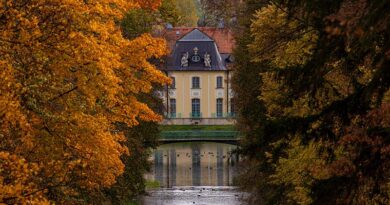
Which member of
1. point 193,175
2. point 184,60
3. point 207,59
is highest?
point 207,59

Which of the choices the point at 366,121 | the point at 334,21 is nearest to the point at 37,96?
the point at 366,121

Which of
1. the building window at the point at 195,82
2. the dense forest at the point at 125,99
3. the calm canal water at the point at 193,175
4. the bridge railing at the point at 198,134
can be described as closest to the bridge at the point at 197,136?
the bridge railing at the point at 198,134

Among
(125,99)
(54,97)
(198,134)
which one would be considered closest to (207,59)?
(198,134)

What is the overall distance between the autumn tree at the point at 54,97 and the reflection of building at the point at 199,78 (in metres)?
78.8

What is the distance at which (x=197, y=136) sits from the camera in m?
84.6

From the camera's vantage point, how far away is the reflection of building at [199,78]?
9650 cm

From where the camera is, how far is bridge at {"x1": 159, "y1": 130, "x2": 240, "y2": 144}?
82213mm

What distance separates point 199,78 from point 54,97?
83671mm

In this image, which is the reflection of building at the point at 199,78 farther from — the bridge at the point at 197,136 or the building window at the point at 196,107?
the bridge at the point at 197,136

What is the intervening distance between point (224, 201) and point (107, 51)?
2891cm

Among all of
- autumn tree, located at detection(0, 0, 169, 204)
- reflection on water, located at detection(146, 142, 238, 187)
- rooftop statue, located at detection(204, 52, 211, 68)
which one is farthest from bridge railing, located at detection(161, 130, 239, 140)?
autumn tree, located at detection(0, 0, 169, 204)

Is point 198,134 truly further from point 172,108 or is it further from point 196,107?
point 196,107

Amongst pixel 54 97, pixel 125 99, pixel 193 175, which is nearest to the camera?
pixel 54 97

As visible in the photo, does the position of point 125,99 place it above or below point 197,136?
above
